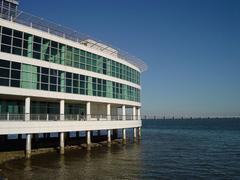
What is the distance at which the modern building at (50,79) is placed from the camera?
32.0 meters

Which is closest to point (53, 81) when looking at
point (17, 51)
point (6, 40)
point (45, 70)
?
point (45, 70)

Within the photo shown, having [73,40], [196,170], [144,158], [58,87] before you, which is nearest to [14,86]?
[58,87]

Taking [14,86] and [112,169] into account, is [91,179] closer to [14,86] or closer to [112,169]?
[112,169]

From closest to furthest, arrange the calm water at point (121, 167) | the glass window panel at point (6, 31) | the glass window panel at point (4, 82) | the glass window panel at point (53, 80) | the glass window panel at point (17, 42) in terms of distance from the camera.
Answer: the calm water at point (121, 167) < the glass window panel at point (4, 82) < the glass window panel at point (6, 31) < the glass window panel at point (17, 42) < the glass window panel at point (53, 80)

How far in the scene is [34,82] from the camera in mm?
34562

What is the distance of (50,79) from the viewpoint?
1453 inches

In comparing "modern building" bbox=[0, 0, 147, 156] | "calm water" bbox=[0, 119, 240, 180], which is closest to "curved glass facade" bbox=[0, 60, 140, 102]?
"modern building" bbox=[0, 0, 147, 156]

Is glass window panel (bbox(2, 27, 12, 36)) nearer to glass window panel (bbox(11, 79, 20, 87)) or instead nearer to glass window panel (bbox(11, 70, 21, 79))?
glass window panel (bbox(11, 70, 21, 79))

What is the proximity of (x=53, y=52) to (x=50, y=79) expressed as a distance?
148 inches

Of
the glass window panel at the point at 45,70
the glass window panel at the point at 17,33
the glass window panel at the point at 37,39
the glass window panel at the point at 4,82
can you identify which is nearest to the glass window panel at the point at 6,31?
the glass window panel at the point at 17,33

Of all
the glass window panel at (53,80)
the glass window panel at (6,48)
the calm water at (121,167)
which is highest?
the glass window panel at (6,48)

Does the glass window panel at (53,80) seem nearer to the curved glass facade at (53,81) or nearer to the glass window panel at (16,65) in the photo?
the curved glass facade at (53,81)

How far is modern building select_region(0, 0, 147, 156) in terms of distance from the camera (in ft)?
105

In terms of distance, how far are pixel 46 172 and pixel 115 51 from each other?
2937 cm
